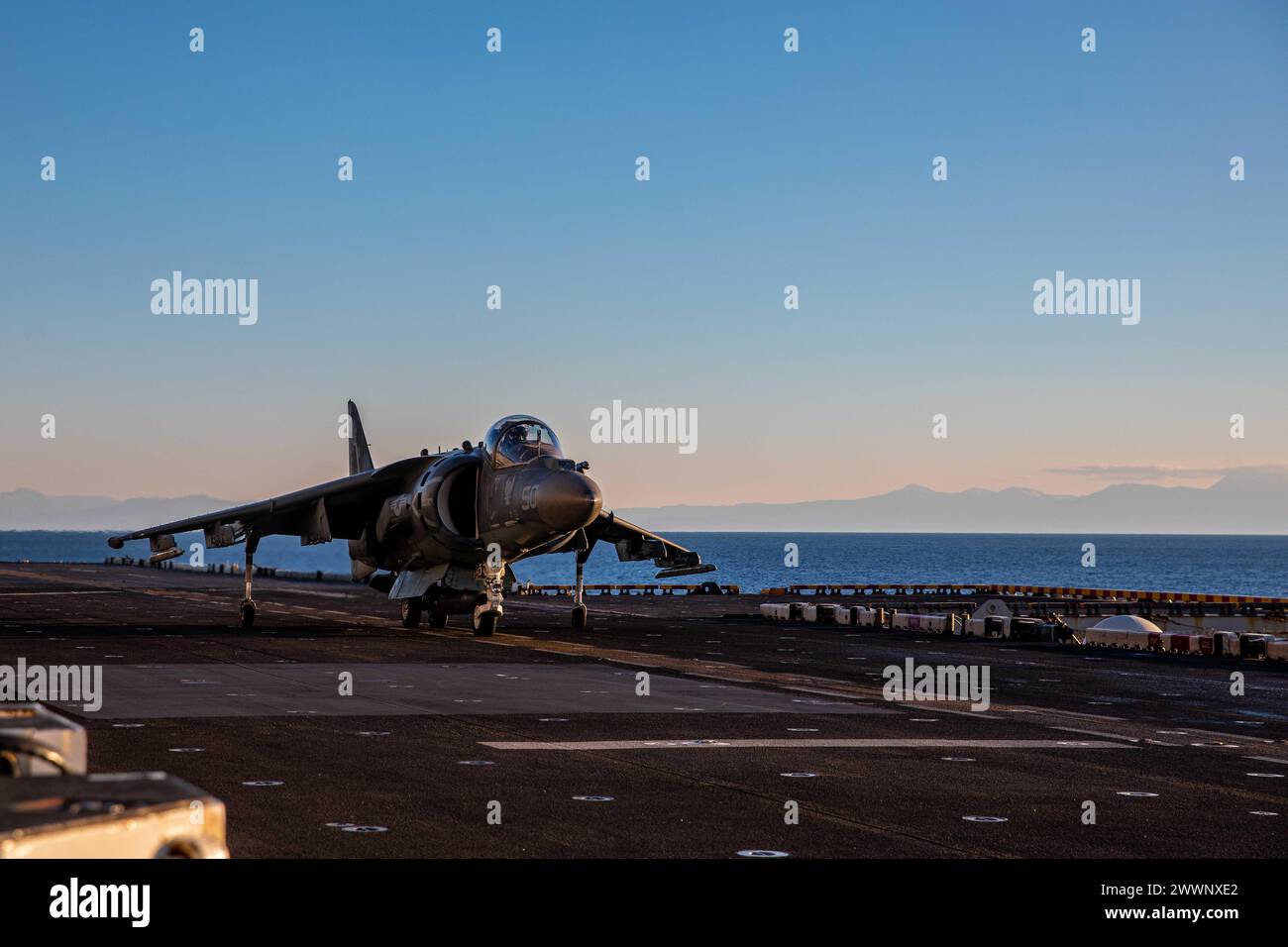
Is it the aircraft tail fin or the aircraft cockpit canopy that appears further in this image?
the aircraft tail fin

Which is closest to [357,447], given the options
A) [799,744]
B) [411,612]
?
[411,612]

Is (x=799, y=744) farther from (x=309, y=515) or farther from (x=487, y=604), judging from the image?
(x=309, y=515)

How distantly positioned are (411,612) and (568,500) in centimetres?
962

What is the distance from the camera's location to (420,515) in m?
34.4

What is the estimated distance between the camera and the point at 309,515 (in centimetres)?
3812

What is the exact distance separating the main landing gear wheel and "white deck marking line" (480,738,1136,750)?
22.4 metres

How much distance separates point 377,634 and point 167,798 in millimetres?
32404

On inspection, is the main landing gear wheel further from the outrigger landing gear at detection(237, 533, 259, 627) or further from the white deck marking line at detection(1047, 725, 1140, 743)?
the white deck marking line at detection(1047, 725, 1140, 743)

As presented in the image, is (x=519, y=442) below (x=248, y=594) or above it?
above

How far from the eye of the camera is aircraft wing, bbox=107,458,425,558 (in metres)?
36.9

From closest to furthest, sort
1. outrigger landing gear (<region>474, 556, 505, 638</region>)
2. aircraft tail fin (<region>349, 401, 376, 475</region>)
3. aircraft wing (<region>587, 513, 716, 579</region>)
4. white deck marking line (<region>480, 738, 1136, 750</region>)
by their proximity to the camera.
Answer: white deck marking line (<region>480, 738, 1136, 750</region>), outrigger landing gear (<region>474, 556, 505, 638</region>), aircraft wing (<region>587, 513, 716, 579</region>), aircraft tail fin (<region>349, 401, 376, 475</region>)

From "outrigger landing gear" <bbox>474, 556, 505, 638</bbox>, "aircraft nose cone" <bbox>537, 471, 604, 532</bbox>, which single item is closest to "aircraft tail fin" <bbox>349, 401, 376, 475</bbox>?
"outrigger landing gear" <bbox>474, 556, 505, 638</bbox>
